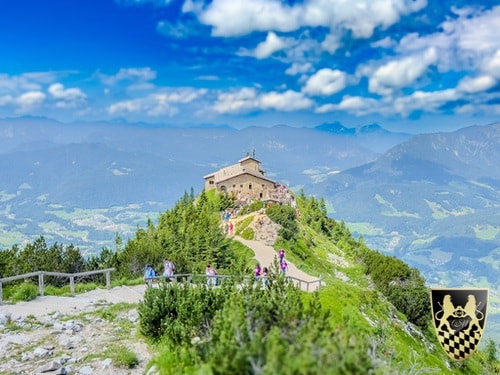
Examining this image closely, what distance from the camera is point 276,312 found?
9141 millimetres

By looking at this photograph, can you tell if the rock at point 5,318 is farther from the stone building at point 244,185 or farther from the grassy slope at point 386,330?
the stone building at point 244,185

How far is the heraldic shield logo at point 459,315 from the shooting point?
1520 cm

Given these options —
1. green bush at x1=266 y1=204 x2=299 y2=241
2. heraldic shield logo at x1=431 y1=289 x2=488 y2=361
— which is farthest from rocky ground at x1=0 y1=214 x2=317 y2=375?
green bush at x1=266 y1=204 x2=299 y2=241

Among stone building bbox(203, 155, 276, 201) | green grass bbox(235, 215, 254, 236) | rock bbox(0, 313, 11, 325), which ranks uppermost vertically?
stone building bbox(203, 155, 276, 201)

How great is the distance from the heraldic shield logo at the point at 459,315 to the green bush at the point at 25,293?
640 inches

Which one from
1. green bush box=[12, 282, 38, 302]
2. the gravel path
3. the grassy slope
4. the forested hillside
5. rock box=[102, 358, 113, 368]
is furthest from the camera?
the gravel path

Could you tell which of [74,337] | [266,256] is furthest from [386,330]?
[266,256]

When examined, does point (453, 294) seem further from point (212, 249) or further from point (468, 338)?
point (212, 249)

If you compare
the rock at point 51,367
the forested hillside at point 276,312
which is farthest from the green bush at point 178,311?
the rock at point 51,367

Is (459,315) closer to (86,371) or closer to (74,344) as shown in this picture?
(86,371)

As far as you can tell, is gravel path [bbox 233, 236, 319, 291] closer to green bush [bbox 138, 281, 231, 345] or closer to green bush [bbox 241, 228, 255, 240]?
green bush [bbox 241, 228, 255, 240]

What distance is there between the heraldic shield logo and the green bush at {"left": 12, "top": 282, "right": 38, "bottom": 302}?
53.3 ft

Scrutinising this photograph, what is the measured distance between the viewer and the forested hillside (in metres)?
6.87

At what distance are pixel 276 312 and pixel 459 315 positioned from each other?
9064 millimetres
